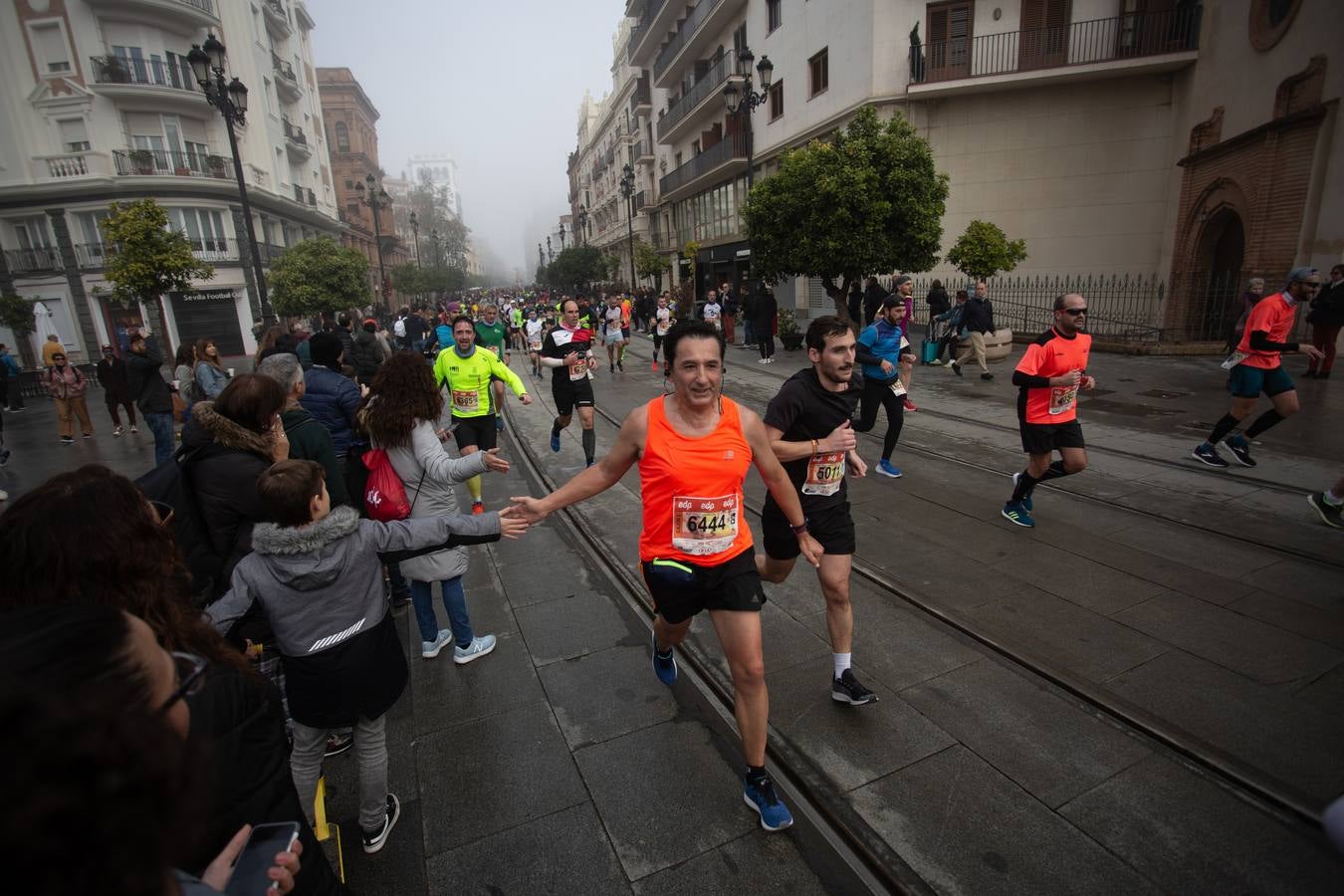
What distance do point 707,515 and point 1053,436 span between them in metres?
4.39

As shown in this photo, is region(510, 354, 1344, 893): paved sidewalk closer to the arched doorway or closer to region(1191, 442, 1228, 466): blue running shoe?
region(1191, 442, 1228, 466): blue running shoe

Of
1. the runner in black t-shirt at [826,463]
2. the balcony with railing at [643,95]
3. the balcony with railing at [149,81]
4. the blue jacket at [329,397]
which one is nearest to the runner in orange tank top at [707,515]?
the runner in black t-shirt at [826,463]

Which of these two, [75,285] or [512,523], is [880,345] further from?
[75,285]

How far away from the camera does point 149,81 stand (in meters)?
29.6

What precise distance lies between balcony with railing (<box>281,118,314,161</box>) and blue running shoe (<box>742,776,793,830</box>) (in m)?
47.4

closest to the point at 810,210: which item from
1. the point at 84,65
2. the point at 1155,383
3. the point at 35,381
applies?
the point at 1155,383

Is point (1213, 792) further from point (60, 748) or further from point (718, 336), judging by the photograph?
point (60, 748)

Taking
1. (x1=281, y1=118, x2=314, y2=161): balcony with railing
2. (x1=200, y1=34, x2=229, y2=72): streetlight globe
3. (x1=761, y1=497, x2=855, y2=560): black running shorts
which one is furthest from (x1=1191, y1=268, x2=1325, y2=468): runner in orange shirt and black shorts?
(x1=281, y1=118, x2=314, y2=161): balcony with railing

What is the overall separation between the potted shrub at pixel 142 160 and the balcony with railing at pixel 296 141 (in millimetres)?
10921

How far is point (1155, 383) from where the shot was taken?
12211 millimetres

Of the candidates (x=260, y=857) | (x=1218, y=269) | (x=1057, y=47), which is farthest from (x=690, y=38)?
(x=260, y=857)

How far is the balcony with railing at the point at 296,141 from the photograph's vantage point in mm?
39875

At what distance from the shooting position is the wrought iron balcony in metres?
18.6

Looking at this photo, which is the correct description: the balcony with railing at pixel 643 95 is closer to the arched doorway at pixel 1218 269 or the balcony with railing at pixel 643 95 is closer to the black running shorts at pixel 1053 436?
the arched doorway at pixel 1218 269
